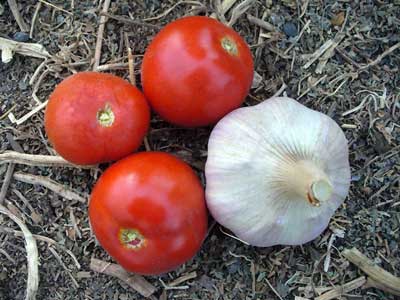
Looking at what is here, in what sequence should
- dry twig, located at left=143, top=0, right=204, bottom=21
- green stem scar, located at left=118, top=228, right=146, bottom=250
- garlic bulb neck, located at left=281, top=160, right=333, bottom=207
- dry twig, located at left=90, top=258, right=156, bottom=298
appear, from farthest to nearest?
1. dry twig, located at left=143, top=0, right=204, bottom=21
2. dry twig, located at left=90, top=258, right=156, bottom=298
3. green stem scar, located at left=118, top=228, right=146, bottom=250
4. garlic bulb neck, located at left=281, top=160, right=333, bottom=207

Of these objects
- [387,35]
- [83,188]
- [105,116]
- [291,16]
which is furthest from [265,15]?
[83,188]

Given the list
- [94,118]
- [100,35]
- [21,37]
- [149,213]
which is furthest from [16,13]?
[149,213]

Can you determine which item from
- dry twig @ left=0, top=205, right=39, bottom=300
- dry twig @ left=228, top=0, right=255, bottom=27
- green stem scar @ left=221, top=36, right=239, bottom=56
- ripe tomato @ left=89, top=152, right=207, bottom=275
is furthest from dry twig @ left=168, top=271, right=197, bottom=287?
dry twig @ left=228, top=0, right=255, bottom=27

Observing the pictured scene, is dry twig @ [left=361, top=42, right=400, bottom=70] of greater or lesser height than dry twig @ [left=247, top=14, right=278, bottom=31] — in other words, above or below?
below

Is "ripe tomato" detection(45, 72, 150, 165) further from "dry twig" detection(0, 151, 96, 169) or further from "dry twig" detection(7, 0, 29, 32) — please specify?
"dry twig" detection(7, 0, 29, 32)

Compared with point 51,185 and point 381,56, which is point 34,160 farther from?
point 381,56

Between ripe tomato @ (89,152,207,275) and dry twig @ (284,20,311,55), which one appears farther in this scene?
dry twig @ (284,20,311,55)

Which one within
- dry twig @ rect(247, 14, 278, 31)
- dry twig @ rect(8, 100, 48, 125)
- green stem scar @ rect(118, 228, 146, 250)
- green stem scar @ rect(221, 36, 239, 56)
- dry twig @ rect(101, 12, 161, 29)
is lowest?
green stem scar @ rect(118, 228, 146, 250)
